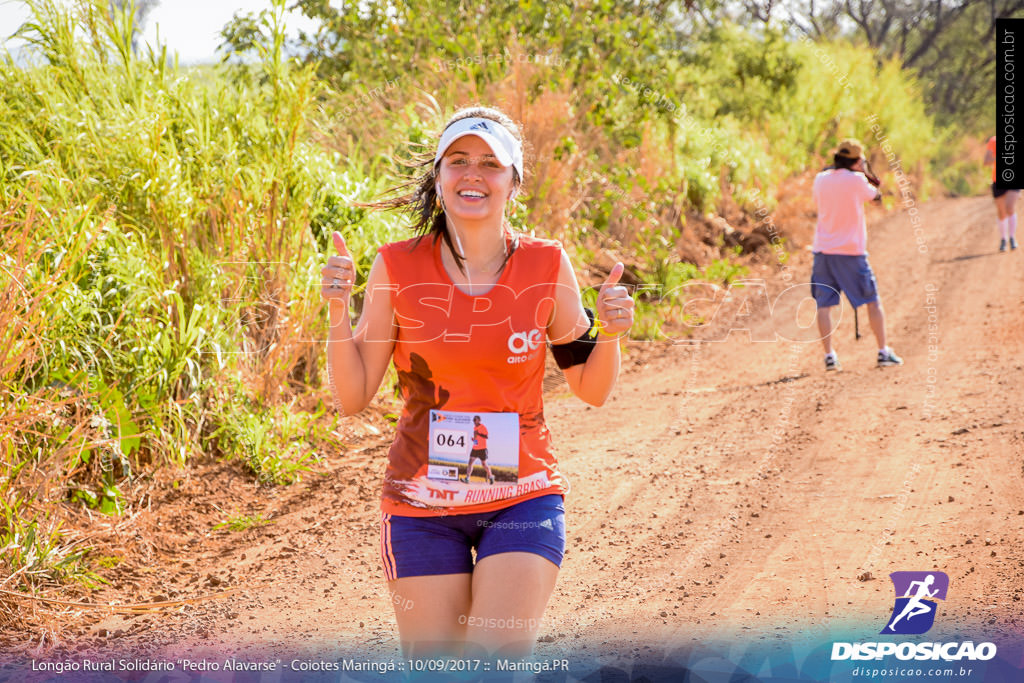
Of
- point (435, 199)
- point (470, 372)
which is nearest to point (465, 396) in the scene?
point (470, 372)

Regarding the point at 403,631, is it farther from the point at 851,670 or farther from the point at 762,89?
the point at 762,89

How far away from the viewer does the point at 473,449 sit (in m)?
2.53

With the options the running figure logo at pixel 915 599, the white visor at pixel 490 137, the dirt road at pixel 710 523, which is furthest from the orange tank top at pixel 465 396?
the running figure logo at pixel 915 599

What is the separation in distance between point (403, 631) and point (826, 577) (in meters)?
2.24

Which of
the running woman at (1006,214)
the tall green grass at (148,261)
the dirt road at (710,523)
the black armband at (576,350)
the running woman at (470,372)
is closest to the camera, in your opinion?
the running woman at (470,372)

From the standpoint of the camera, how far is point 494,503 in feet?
8.42

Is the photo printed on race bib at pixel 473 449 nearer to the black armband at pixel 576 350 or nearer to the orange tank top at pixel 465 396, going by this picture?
the orange tank top at pixel 465 396

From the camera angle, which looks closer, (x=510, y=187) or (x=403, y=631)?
(x=403, y=631)

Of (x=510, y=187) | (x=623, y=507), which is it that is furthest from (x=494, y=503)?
(x=623, y=507)

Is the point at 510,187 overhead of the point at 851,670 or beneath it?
overhead

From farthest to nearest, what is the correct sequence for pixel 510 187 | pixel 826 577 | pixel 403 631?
pixel 826 577, pixel 510 187, pixel 403 631

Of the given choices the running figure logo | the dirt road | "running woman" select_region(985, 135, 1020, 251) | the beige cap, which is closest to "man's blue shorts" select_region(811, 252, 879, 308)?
the dirt road
